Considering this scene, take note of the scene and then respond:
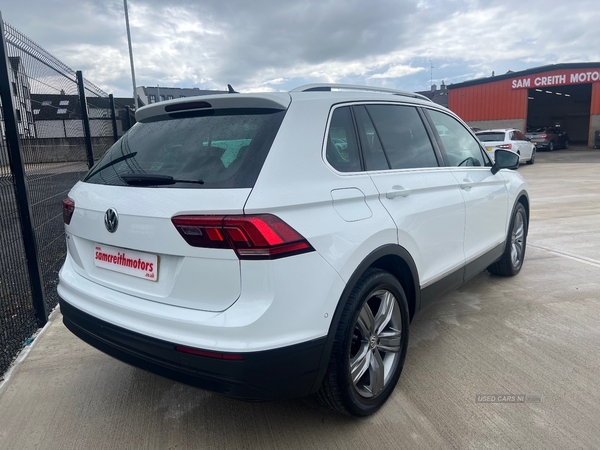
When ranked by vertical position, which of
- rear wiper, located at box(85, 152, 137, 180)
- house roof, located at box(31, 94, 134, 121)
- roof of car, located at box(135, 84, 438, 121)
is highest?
house roof, located at box(31, 94, 134, 121)

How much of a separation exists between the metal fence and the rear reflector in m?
1.98

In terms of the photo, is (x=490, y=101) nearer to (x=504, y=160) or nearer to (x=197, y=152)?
(x=504, y=160)

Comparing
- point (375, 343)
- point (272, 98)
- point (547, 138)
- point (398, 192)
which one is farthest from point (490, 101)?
point (272, 98)

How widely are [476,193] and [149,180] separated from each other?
2.60 meters

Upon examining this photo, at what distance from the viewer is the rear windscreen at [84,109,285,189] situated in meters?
2.11

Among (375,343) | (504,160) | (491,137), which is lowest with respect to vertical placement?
(375,343)

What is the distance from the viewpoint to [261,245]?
193cm

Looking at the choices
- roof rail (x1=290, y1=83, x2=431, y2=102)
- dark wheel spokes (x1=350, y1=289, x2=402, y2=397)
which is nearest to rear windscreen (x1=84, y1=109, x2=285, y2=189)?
roof rail (x1=290, y1=83, x2=431, y2=102)

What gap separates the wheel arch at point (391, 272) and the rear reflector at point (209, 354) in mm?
425

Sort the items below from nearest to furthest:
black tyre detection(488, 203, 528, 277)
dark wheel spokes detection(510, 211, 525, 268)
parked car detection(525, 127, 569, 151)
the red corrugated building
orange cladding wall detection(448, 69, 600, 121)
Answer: black tyre detection(488, 203, 528, 277), dark wheel spokes detection(510, 211, 525, 268), parked car detection(525, 127, 569, 151), the red corrugated building, orange cladding wall detection(448, 69, 600, 121)

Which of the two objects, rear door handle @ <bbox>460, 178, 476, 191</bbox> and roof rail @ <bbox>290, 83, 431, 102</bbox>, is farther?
rear door handle @ <bbox>460, 178, 476, 191</bbox>

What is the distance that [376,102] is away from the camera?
9.60 ft

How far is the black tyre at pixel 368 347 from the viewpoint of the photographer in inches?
89.7

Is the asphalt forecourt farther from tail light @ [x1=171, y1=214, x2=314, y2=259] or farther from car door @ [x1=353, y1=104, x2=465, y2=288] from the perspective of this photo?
tail light @ [x1=171, y1=214, x2=314, y2=259]
